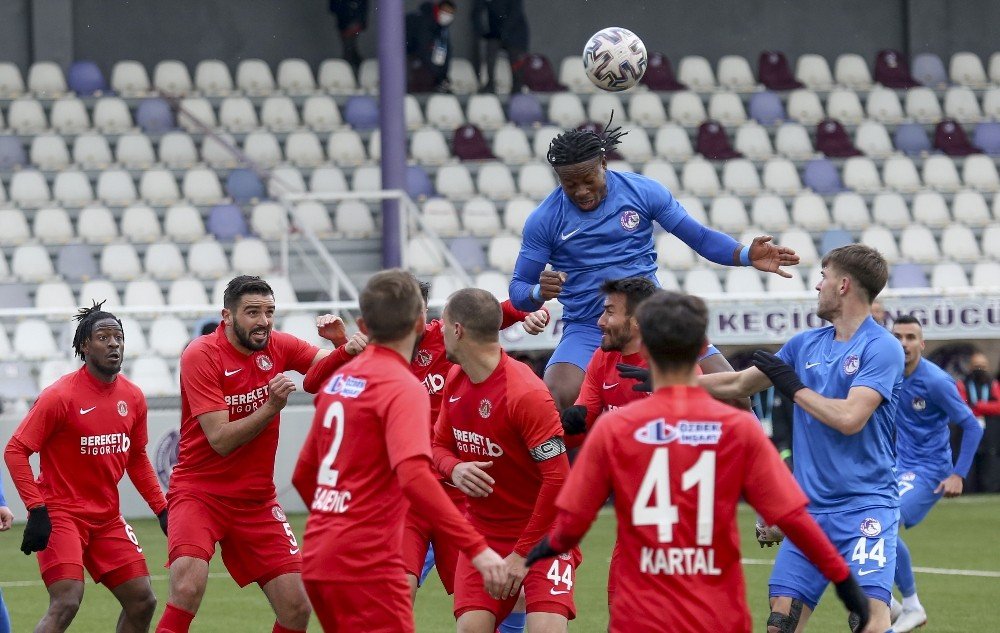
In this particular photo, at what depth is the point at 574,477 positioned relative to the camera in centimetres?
493

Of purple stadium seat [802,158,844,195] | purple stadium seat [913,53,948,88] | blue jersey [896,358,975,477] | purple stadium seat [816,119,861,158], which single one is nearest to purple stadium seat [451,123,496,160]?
purple stadium seat [802,158,844,195]

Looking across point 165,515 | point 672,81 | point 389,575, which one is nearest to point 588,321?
point 165,515

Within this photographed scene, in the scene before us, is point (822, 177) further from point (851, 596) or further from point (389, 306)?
point (851, 596)

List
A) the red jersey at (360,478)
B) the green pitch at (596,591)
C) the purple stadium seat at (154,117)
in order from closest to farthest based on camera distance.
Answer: the red jersey at (360,478) → the green pitch at (596,591) → the purple stadium seat at (154,117)

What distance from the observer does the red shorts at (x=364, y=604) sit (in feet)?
17.8

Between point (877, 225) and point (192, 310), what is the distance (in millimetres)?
9229

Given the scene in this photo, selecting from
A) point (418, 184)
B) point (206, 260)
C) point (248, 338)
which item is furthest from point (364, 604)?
point (418, 184)

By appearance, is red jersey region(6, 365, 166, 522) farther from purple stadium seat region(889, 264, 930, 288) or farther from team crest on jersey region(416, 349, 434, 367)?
purple stadium seat region(889, 264, 930, 288)

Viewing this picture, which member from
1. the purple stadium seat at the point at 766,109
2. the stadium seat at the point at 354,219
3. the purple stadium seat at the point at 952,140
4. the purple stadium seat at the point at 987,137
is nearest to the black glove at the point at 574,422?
the stadium seat at the point at 354,219

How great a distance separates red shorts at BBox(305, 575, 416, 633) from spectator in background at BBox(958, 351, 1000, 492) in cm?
1237

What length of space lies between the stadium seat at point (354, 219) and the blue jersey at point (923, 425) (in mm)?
9815

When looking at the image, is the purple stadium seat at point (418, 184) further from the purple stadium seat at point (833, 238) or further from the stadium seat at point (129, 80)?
the purple stadium seat at point (833, 238)

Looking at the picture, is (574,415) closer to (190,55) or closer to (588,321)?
(588,321)

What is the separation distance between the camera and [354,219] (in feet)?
62.5
